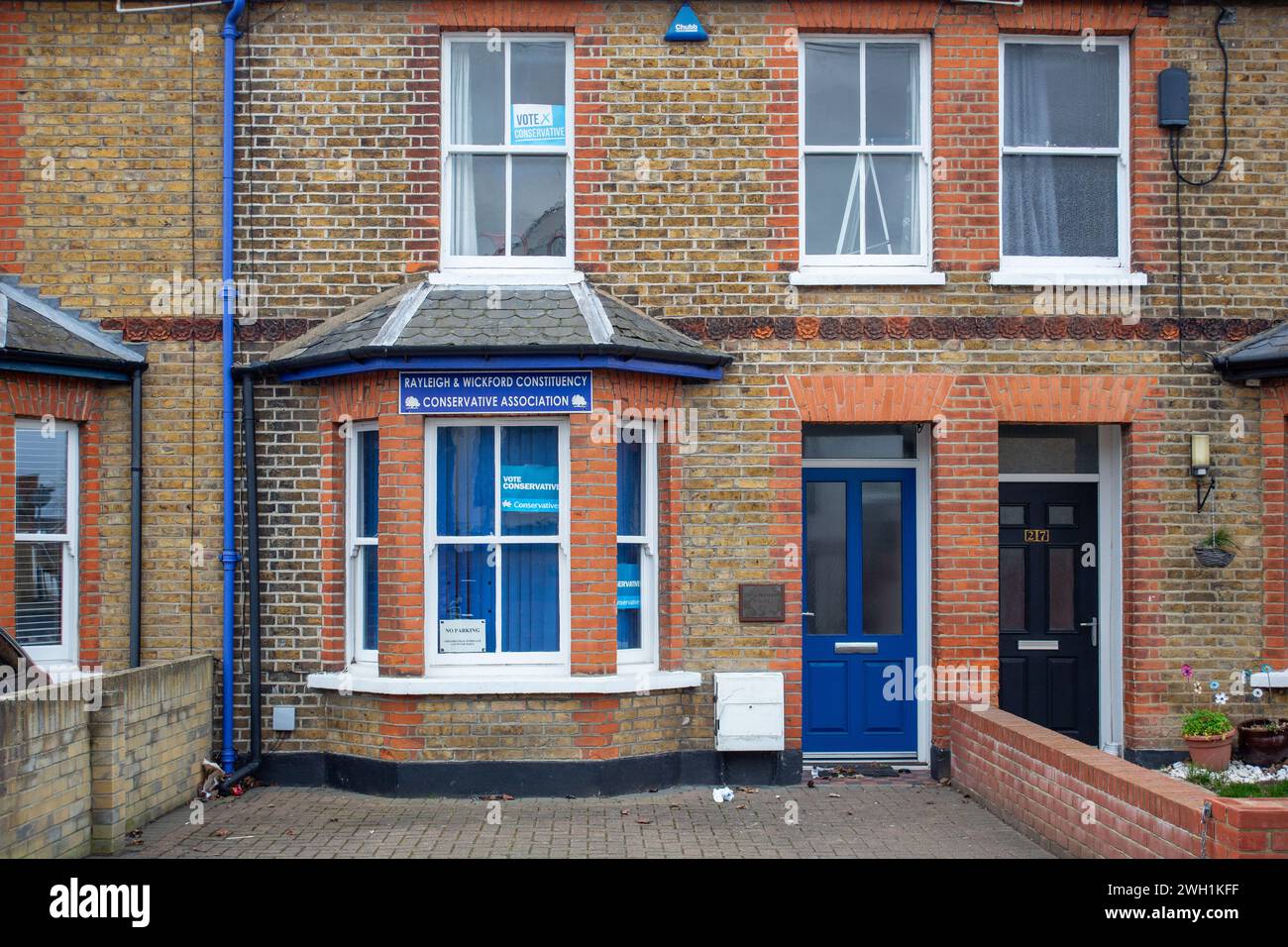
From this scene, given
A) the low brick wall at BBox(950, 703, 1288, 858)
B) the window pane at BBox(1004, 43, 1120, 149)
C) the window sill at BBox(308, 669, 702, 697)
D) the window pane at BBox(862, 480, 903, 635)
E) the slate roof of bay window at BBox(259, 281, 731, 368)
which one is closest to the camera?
the low brick wall at BBox(950, 703, 1288, 858)

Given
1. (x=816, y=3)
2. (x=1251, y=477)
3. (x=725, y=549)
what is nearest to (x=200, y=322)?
(x=725, y=549)

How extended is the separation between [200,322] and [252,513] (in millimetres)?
1561

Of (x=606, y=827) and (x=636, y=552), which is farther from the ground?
(x=636, y=552)

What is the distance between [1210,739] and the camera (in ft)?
30.0

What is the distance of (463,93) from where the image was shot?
386 inches

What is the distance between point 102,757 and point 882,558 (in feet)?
19.6

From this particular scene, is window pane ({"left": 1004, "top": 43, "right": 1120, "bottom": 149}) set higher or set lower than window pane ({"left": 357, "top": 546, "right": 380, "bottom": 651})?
higher

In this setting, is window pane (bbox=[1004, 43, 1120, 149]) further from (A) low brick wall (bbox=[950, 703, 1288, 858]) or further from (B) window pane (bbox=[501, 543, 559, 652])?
(B) window pane (bbox=[501, 543, 559, 652])

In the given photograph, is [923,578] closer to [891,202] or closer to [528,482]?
[891,202]

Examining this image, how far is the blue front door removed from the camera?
10023mm

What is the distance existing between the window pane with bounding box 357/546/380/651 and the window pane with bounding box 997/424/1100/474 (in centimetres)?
517

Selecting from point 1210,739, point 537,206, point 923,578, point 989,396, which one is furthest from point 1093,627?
point 537,206

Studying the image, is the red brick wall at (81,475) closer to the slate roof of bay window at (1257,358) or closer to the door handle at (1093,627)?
the door handle at (1093,627)

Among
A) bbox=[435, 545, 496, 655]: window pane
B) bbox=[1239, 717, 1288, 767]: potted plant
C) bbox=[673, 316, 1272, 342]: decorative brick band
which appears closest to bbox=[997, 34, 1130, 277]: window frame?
bbox=[673, 316, 1272, 342]: decorative brick band
